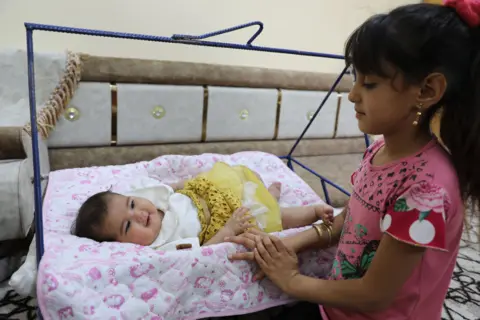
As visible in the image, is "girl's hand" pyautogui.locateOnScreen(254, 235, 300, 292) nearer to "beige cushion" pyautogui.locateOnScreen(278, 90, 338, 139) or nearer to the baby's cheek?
the baby's cheek

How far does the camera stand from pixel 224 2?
1807 millimetres

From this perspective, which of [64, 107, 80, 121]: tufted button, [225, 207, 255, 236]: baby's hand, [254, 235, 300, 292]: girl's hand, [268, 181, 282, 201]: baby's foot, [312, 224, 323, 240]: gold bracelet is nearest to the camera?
[254, 235, 300, 292]: girl's hand

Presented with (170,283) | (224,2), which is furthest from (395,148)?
(224,2)

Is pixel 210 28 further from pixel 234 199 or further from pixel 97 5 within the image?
pixel 234 199

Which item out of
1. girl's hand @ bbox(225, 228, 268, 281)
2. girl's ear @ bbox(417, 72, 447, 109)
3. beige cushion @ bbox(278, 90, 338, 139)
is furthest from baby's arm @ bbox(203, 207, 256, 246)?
beige cushion @ bbox(278, 90, 338, 139)

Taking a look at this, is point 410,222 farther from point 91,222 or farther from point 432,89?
point 91,222

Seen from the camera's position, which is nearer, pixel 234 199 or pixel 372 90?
pixel 372 90

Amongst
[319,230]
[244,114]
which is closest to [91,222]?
[319,230]

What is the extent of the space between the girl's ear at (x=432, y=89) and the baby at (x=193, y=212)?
45cm

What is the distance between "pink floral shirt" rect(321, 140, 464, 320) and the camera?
61 cm

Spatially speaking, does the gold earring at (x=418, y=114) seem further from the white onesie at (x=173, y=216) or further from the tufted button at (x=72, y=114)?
the tufted button at (x=72, y=114)

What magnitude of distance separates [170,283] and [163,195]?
17.7 inches

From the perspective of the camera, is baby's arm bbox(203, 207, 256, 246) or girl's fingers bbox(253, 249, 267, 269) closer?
girl's fingers bbox(253, 249, 267, 269)

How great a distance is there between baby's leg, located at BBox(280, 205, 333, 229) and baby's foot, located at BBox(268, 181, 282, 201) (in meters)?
0.12
